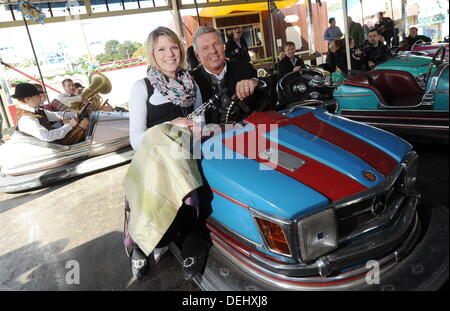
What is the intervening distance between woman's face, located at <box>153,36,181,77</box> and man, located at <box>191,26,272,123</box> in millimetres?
192

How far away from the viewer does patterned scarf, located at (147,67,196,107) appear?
5.22ft

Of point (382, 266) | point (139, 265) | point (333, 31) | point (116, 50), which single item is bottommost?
point (139, 265)

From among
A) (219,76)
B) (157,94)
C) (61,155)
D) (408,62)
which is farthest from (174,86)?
(408,62)

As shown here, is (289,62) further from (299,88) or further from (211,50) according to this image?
(211,50)

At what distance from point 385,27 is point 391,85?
1.51 m

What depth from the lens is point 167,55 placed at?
62.6 inches

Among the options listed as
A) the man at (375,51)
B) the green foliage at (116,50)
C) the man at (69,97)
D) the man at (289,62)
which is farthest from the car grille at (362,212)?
the green foliage at (116,50)

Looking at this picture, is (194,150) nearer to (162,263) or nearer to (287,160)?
(287,160)

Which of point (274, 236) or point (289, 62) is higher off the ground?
point (289, 62)

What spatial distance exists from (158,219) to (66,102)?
4587 mm

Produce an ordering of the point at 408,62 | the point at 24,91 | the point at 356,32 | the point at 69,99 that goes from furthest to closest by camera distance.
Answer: the point at 356,32 → the point at 69,99 → the point at 408,62 → the point at 24,91

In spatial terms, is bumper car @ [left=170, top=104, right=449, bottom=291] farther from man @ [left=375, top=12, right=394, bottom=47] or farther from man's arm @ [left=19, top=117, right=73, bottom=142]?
man @ [left=375, top=12, right=394, bottom=47]

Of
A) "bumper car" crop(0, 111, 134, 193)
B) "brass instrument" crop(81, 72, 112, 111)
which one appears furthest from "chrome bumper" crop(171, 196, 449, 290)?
"brass instrument" crop(81, 72, 112, 111)

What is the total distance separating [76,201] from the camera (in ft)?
9.62
